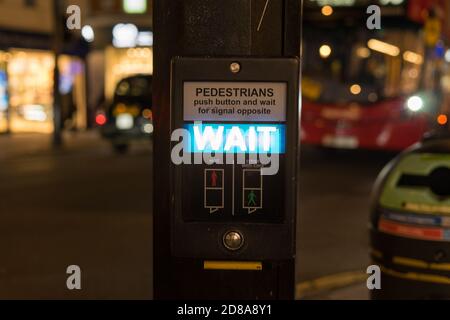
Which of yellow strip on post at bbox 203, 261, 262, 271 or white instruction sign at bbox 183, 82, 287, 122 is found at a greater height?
white instruction sign at bbox 183, 82, 287, 122

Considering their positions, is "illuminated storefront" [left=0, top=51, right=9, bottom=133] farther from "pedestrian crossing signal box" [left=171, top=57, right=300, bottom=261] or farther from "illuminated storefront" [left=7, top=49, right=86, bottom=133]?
"pedestrian crossing signal box" [left=171, top=57, right=300, bottom=261]

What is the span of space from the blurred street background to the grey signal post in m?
0.35

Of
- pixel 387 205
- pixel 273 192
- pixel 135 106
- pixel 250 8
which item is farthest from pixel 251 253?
pixel 135 106

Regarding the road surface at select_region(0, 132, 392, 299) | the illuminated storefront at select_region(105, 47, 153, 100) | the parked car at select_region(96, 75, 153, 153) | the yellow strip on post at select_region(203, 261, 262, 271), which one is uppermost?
the illuminated storefront at select_region(105, 47, 153, 100)

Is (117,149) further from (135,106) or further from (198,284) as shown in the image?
(198,284)

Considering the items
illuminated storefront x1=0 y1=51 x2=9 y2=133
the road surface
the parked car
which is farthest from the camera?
illuminated storefront x1=0 y1=51 x2=9 y2=133

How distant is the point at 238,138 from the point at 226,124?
8cm

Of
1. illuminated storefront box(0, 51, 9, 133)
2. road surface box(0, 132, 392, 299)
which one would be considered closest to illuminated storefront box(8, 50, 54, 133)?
illuminated storefront box(0, 51, 9, 133)

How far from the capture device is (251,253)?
306cm

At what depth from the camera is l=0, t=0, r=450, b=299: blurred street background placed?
Answer: 289 inches

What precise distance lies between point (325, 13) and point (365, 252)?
318 inches

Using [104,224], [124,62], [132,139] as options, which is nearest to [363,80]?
[132,139]

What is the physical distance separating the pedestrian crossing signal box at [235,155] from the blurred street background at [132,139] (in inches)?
15.2

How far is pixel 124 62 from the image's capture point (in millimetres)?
28625
